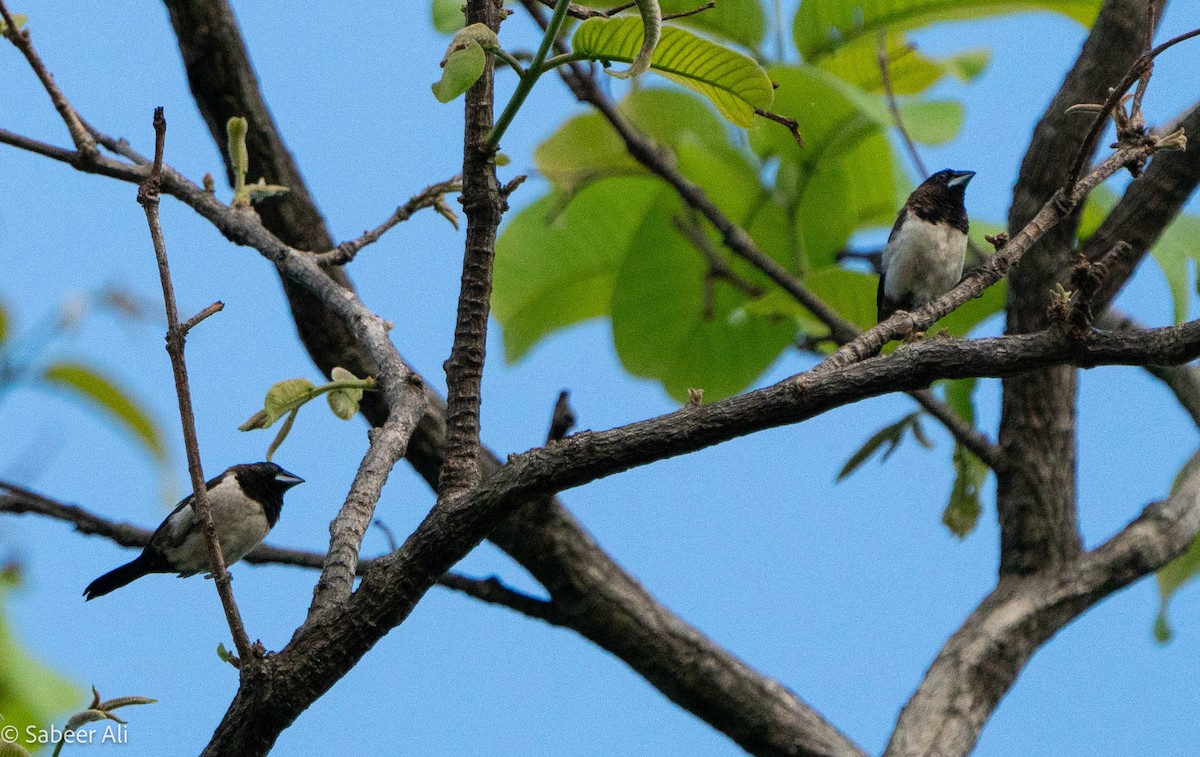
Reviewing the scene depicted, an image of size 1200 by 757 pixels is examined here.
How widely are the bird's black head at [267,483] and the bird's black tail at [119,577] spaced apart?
36 centimetres

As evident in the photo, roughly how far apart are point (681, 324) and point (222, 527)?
187cm

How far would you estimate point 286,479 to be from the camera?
3439 mm

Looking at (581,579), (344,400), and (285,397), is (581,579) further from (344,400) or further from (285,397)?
(285,397)

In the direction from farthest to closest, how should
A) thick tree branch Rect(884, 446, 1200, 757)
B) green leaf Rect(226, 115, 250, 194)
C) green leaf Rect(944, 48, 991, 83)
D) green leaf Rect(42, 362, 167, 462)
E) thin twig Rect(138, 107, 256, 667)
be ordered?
1. green leaf Rect(944, 48, 991, 83)
2. thick tree branch Rect(884, 446, 1200, 757)
3. green leaf Rect(226, 115, 250, 194)
4. green leaf Rect(42, 362, 167, 462)
5. thin twig Rect(138, 107, 256, 667)

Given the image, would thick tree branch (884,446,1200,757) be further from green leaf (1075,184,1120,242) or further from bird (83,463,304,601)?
bird (83,463,304,601)

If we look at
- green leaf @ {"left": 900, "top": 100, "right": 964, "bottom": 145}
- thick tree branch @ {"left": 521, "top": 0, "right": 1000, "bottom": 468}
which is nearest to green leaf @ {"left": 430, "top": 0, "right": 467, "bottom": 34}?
thick tree branch @ {"left": 521, "top": 0, "right": 1000, "bottom": 468}

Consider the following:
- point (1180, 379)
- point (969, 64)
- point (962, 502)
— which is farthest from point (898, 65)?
point (962, 502)

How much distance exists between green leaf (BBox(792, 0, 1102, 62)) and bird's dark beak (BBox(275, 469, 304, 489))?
7.12 ft

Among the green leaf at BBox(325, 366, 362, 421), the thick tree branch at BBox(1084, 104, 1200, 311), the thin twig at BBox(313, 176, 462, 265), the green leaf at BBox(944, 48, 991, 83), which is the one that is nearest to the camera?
the green leaf at BBox(325, 366, 362, 421)

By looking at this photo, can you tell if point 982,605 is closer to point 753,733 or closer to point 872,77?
point 753,733

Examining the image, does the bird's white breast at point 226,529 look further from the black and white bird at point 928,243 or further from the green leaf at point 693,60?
the black and white bird at point 928,243

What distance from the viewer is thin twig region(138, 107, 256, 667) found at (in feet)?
4.73

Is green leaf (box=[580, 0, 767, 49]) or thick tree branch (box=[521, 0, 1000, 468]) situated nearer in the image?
thick tree branch (box=[521, 0, 1000, 468])

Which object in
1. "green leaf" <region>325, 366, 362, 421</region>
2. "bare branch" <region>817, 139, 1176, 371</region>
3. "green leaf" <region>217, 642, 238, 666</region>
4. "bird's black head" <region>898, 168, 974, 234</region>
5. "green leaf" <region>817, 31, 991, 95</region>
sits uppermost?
"green leaf" <region>817, 31, 991, 95</region>
